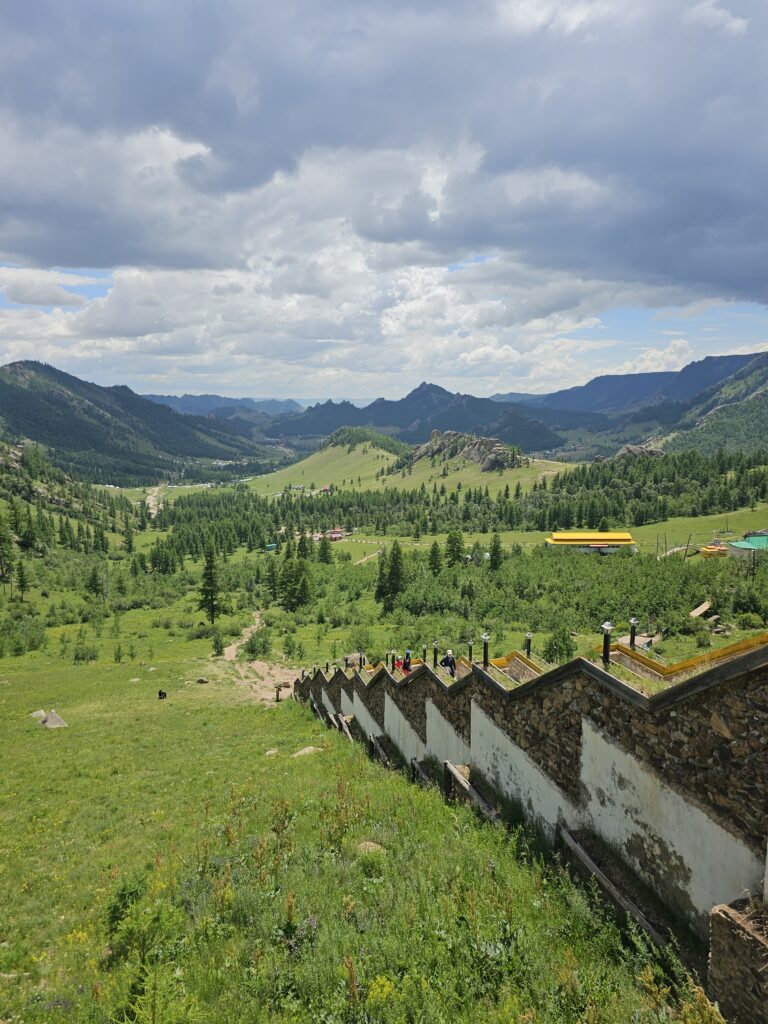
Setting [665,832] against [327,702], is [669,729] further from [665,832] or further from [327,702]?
[327,702]

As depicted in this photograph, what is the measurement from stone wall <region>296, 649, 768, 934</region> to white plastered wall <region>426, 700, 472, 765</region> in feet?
3.66

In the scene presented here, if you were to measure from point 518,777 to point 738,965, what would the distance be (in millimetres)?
5437

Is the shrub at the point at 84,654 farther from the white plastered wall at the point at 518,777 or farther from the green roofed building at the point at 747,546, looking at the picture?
the green roofed building at the point at 747,546

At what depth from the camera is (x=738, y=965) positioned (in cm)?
563

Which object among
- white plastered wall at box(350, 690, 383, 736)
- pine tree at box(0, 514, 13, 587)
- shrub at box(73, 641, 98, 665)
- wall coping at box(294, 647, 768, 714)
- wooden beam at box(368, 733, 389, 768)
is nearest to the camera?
wall coping at box(294, 647, 768, 714)

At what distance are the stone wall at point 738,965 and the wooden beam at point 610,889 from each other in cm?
93

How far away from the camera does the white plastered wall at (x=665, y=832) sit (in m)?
6.59

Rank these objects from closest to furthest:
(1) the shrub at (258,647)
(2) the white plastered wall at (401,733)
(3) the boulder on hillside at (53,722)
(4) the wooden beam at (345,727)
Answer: (2) the white plastered wall at (401,733) → (4) the wooden beam at (345,727) → (3) the boulder on hillside at (53,722) → (1) the shrub at (258,647)

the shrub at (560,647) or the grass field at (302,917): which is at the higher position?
the grass field at (302,917)

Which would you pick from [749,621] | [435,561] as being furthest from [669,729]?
[435,561]

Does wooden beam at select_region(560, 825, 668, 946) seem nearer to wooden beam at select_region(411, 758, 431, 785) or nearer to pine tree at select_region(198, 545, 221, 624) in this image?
wooden beam at select_region(411, 758, 431, 785)


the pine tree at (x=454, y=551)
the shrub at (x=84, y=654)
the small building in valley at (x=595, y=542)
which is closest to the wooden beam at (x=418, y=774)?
the shrub at (x=84, y=654)

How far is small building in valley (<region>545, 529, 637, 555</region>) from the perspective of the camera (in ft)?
414

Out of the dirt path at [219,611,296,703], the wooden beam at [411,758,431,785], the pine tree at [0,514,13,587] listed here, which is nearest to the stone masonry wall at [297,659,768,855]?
the wooden beam at [411,758,431,785]
